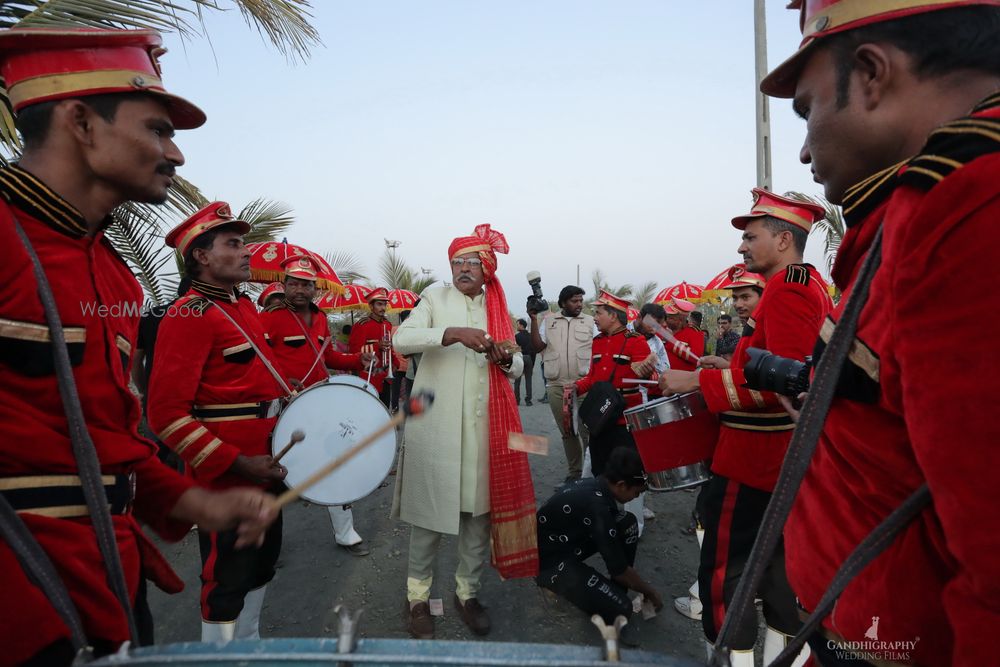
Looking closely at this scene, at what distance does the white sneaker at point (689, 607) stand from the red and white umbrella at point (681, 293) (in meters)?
5.80

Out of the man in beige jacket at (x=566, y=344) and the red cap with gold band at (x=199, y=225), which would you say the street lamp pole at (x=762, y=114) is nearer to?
the man in beige jacket at (x=566, y=344)

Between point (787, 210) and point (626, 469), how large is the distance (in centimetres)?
201

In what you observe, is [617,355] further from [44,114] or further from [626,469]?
[44,114]

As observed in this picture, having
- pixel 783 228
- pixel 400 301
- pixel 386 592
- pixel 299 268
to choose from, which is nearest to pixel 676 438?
pixel 783 228

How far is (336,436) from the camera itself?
286cm

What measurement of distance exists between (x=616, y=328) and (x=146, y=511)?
5.15 m

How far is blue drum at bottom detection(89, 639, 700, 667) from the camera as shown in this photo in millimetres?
907

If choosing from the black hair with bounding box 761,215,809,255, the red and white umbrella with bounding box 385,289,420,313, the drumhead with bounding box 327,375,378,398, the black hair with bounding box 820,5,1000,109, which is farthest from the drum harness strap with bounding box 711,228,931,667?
the red and white umbrella with bounding box 385,289,420,313

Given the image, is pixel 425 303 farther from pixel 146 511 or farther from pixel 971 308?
pixel 971 308

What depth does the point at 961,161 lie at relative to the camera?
0.75 m

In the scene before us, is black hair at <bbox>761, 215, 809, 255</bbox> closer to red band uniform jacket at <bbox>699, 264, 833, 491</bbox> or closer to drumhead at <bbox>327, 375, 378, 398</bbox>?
red band uniform jacket at <bbox>699, 264, 833, 491</bbox>

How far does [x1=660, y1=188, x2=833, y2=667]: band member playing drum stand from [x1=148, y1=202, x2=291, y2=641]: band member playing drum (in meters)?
2.32

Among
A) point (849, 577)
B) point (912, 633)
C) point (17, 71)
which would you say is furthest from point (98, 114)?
point (912, 633)

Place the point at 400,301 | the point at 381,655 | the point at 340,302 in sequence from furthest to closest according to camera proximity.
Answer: the point at 400,301 < the point at 340,302 < the point at 381,655
